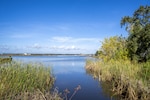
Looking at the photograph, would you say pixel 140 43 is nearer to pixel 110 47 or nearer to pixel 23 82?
pixel 110 47

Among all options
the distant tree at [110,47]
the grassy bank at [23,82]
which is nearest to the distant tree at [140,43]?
the distant tree at [110,47]

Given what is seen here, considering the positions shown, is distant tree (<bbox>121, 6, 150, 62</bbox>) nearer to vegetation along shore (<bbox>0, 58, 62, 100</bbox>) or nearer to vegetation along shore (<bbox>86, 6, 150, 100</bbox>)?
vegetation along shore (<bbox>86, 6, 150, 100</bbox>)

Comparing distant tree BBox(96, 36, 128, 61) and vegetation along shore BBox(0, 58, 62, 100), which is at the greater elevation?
distant tree BBox(96, 36, 128, 61)

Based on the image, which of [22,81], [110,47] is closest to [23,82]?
[22,81]

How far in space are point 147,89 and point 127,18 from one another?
17.5 meters

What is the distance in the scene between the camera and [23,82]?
8969mm

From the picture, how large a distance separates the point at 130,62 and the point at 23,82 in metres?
11.7

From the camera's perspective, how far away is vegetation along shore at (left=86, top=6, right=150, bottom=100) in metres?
9.30

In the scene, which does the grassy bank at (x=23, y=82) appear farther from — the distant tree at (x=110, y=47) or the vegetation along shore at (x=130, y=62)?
the distant tree at (x=110, y=47)

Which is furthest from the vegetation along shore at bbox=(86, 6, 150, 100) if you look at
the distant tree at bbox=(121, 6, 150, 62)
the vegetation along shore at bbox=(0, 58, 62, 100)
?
the vegetation along shore at bbox=(0, 58, 62, 100)

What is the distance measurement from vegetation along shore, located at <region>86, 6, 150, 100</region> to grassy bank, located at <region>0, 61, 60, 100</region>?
12.6 ft

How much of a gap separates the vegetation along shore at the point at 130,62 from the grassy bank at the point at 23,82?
3.83 m

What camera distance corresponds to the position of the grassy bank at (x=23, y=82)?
21.2 feet

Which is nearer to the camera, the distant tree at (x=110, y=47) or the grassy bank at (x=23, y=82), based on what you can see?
the grassy bank at (x=23, y=82)
